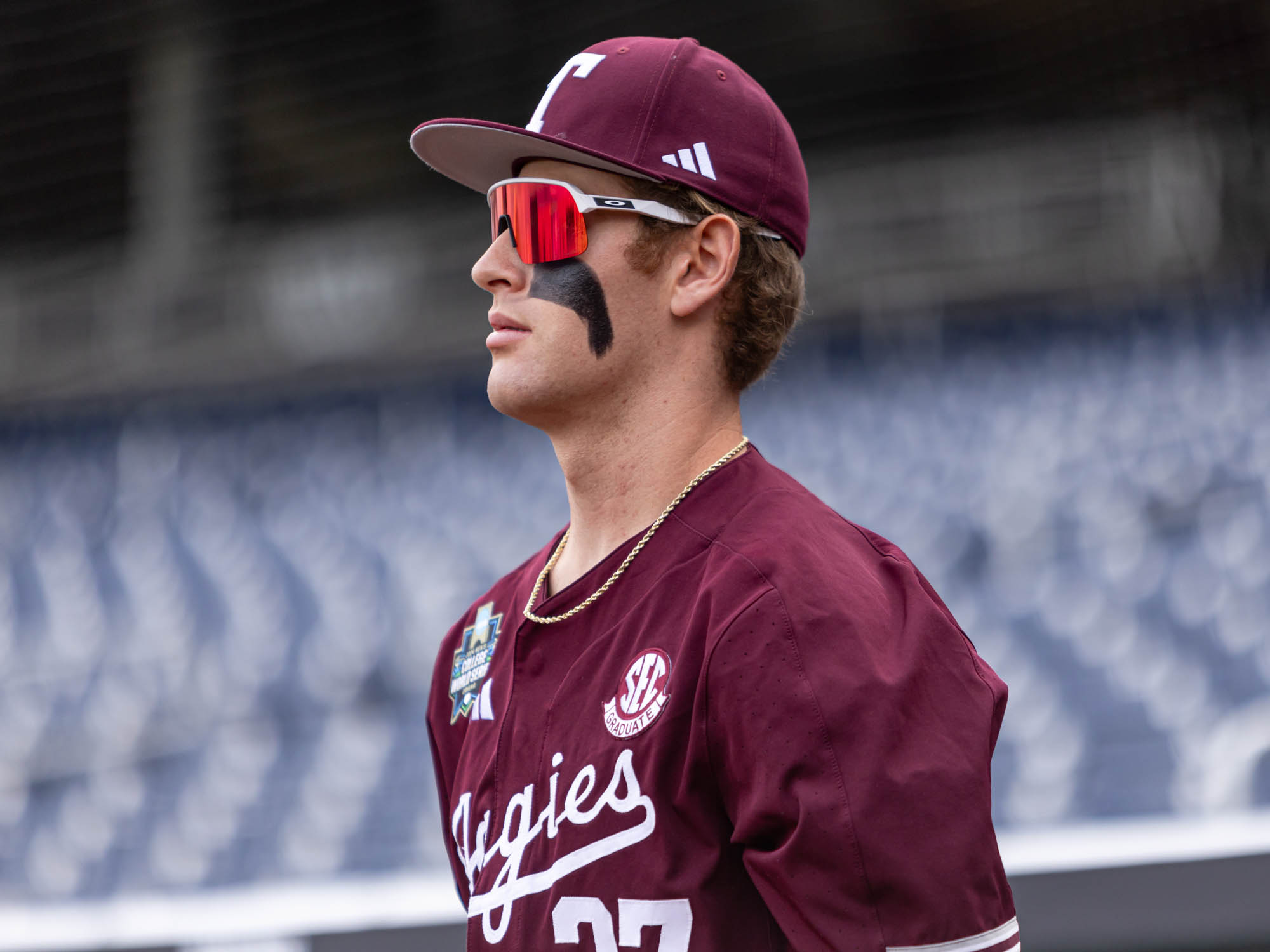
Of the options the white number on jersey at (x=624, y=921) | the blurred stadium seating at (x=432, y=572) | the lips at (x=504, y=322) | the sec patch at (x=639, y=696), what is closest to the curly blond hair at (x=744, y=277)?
the lips at (x=504, y=322)

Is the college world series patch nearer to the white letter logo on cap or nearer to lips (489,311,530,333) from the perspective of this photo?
lips (489,311,530,333)

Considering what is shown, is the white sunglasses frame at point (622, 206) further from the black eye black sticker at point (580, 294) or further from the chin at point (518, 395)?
the chin at point (518, 395)

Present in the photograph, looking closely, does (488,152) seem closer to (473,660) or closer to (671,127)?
(671,127)

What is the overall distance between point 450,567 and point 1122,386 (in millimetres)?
3717

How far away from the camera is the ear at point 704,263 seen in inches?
44.4

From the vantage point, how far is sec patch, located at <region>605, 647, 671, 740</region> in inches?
37.7

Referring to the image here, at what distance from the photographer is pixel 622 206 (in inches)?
44.0

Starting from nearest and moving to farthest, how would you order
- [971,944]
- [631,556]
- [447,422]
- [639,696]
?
1. [971,944]
2. [639,696]
3. [631,556]
4. [447,422]

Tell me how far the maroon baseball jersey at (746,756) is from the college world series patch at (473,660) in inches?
4.1

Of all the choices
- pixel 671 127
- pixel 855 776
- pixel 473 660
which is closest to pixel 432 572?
pixel 473 660

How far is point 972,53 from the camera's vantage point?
949cm

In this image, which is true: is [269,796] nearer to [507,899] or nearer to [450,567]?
[450,567]

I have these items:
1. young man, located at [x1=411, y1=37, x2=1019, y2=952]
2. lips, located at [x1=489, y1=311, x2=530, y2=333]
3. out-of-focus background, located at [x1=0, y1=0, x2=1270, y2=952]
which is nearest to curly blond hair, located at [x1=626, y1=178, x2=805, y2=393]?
young man, located at [x1=411, y1=37, x2=1019, y2=952]

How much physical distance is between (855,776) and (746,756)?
8 centimetres
